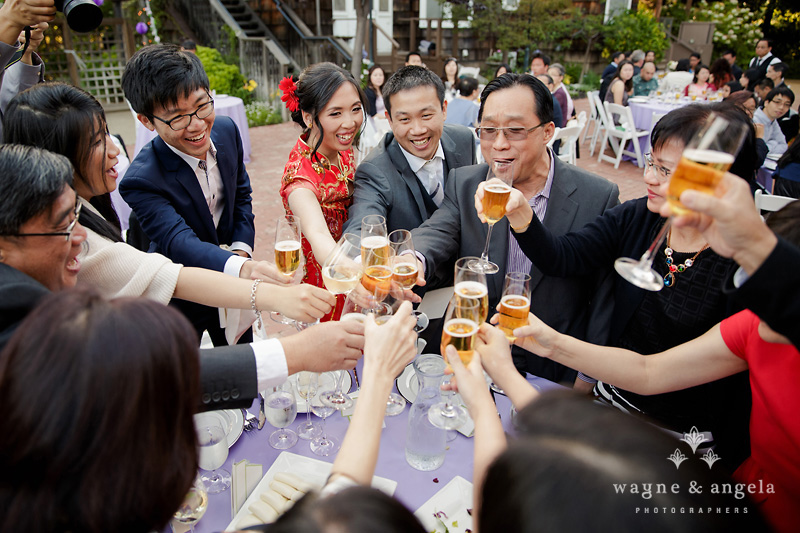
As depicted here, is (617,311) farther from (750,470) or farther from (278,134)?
(278,134)

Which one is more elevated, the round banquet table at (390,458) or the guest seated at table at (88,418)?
the guest seated at table at (88,418)

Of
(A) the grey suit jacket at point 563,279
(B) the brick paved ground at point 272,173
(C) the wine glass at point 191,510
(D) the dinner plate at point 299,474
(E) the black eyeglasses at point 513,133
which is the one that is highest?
(E) the black eyeglasses at point 513,133

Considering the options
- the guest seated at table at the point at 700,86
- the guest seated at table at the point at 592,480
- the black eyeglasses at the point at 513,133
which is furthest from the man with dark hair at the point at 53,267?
the guest seated at table at the point at 700,86

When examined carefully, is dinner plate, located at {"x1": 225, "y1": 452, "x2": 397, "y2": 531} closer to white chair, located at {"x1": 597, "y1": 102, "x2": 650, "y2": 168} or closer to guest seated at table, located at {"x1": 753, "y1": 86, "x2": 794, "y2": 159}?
guest seated at table, located at {"x1": 753, "y1": 86, "x2": 794, "y2": 159}

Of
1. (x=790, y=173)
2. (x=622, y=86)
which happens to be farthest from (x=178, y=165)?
(x=622, y=86)

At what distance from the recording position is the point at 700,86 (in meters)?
11.1

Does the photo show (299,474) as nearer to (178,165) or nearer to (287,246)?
(287,246)

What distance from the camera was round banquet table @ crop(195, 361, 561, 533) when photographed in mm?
1571

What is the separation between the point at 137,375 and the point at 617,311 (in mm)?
2124

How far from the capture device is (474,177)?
279cm

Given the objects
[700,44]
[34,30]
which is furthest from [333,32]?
[34,30]

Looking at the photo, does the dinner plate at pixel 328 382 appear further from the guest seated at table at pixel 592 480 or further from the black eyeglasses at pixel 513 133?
the black eyeglasses at pixel 513 133

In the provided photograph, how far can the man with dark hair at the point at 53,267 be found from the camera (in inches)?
56.4

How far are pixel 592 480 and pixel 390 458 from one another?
1.04 meters
